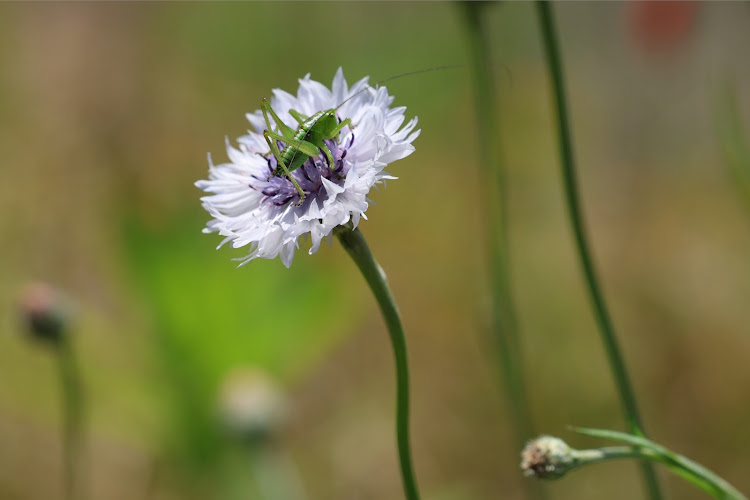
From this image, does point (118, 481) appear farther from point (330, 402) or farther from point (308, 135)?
point (308, 135)

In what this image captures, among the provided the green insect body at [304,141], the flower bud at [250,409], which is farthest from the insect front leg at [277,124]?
the flower bud at [250,409]

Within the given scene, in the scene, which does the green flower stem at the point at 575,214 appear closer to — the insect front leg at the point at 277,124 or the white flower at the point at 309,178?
the white flower at the point at 309,178

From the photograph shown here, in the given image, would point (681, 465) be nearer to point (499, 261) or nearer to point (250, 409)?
point (499, 261)

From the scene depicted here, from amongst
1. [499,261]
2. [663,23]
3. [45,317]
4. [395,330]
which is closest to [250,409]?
[45,317]

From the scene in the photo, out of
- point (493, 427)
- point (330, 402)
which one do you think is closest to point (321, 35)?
point (330, 402)

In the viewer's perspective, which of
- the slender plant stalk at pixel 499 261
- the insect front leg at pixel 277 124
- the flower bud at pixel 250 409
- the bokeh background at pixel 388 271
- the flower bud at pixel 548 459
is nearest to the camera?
the flower bud at pixel 548 459

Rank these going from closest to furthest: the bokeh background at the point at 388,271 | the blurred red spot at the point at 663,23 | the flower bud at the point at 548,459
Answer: the flower bud at the point at 548,459 → the bokeh background at the point at 388,271 → the blurred red spot at the point at 663,23
